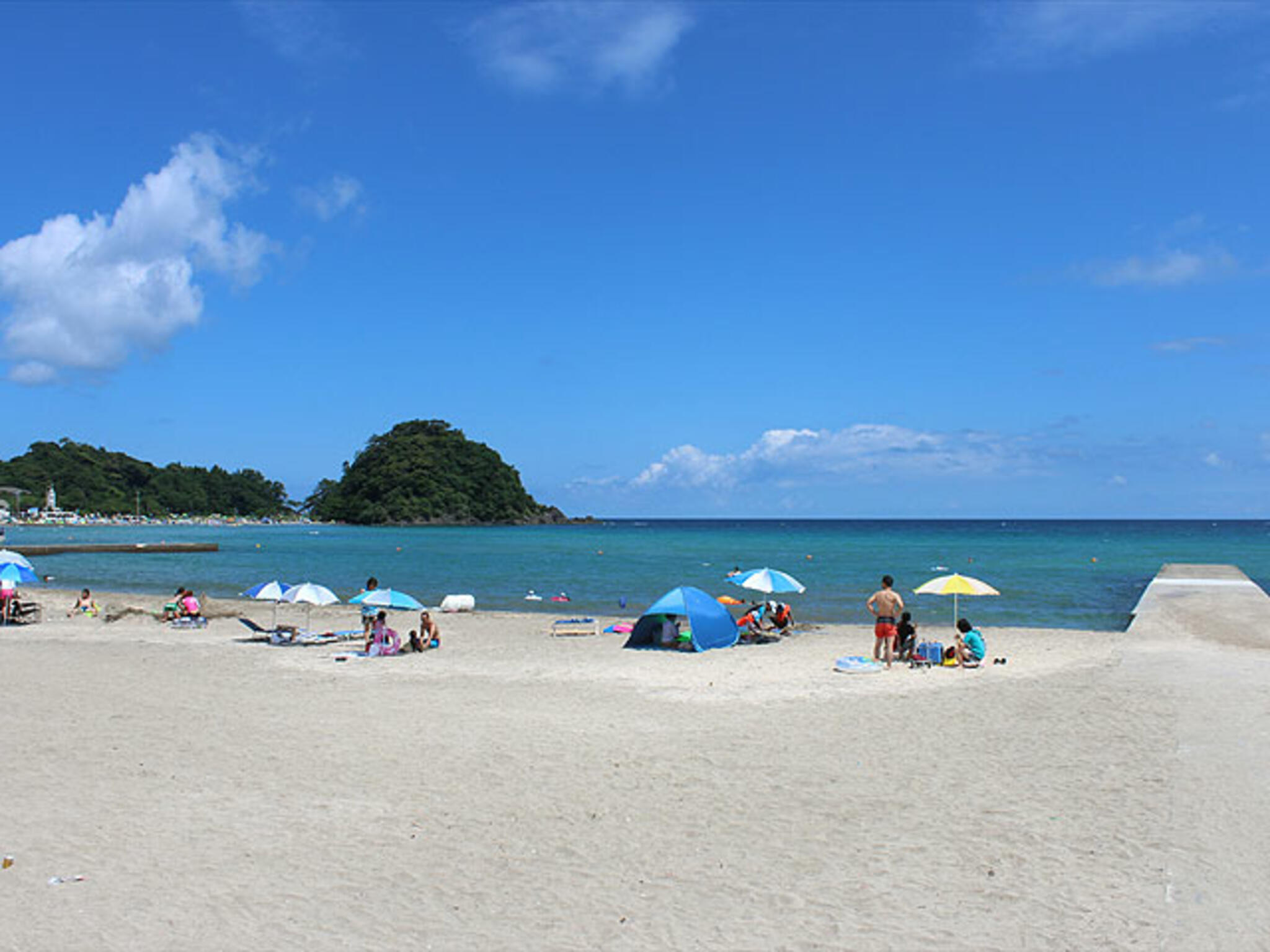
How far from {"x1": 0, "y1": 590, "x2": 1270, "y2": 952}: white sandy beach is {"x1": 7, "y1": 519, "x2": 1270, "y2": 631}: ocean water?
47.4ft

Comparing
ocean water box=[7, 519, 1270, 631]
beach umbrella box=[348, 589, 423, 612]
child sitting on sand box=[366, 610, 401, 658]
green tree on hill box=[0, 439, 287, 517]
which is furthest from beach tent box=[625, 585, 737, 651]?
green tree on hill box=[0, 439, 287, 517]

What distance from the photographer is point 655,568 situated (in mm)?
53188

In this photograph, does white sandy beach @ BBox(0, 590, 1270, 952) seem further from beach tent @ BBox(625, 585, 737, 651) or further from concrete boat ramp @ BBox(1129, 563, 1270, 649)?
concrete boat ramp @ BBox(1129, 563, 1270, 649)

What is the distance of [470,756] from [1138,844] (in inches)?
249

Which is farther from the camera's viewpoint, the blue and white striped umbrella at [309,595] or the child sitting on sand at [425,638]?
the child sitting on sand at [425,638]

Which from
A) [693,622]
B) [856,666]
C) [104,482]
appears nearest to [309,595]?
[693,622]

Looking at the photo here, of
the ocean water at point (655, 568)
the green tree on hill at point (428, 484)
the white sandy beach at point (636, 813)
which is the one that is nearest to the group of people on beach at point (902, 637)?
the white sandy beach at point (636, 813)

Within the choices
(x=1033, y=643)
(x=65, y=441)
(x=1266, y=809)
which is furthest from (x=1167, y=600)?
(x=65, y=441)

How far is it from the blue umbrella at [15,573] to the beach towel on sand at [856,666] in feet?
61.4

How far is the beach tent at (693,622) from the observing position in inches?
737

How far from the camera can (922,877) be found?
6.57 metres

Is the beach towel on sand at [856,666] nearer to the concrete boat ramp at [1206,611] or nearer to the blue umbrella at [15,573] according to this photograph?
the concrete boat ramp at [1206,611]

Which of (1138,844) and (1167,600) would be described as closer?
(1138,844)

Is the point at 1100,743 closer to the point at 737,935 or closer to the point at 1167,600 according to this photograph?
the point at 737,935
